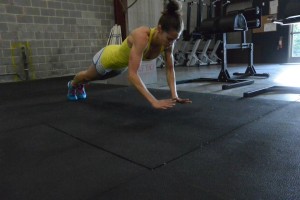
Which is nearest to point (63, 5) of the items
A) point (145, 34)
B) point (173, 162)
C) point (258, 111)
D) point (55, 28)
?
point (55, 28)

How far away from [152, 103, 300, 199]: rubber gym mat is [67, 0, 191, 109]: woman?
1.36 feet

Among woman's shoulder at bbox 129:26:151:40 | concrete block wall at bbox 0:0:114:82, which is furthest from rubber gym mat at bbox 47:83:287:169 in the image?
concrete block wall at bbox 0:0:114:82

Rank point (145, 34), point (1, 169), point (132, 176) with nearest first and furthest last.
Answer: point (132, 176), point (1, 169), point (145, 34)

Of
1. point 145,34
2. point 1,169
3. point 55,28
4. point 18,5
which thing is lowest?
point 1,169

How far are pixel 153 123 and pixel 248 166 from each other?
2.45 ft

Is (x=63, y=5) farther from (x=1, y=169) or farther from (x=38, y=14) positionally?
(x=1, y=169)

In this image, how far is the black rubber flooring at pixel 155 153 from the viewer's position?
84 centimetres

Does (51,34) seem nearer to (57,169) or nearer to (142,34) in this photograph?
(142,34)

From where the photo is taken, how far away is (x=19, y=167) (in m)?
1.05

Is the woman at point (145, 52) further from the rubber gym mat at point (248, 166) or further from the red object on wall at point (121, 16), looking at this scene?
the red object on wall at point (121, 16)

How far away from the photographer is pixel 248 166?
3.19 ft

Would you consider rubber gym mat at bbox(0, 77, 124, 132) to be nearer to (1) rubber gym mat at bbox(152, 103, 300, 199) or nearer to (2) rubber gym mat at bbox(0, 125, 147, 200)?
(2) rubber gym mat at bbox(0, 125, 147, 200)

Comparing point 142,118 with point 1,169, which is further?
point 142,118

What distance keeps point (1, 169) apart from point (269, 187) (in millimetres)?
1040
